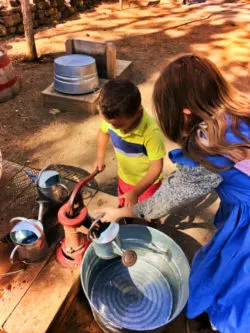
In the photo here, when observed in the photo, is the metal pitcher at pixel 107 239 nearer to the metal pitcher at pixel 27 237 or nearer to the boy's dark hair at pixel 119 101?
the metal pitcher at pixel 27 237

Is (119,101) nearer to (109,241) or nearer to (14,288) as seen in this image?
(109,241)

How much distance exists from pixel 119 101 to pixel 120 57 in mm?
3839

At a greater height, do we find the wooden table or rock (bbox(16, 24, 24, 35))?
rock (bbox(16, 24, 24, 35))

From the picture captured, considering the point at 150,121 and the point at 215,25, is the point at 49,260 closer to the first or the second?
the point at 150,121

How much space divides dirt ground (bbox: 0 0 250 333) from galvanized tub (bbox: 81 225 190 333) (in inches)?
7.2

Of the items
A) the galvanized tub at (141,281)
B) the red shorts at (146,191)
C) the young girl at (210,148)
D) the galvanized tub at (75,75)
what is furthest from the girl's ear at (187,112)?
the galvanized tub at (75,75)

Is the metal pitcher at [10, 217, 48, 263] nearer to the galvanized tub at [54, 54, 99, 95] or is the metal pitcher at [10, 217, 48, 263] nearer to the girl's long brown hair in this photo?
the girl's long brown hair

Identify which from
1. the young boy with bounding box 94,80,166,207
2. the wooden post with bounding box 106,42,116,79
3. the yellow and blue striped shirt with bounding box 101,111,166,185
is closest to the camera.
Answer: the young boy with bounding box 94,80,166,207

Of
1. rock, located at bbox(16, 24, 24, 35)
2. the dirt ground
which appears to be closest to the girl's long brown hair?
the dirt ground

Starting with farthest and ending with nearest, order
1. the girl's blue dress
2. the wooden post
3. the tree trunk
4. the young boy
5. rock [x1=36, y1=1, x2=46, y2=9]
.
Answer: rock [x1=36, y1=1, x2=46, y2=9]
the tree trunk
the wooden post
the young boy
the girl's blue dress

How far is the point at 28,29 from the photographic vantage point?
4379mm

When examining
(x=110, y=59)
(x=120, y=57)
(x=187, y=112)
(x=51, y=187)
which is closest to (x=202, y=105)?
(x=187, y=112)

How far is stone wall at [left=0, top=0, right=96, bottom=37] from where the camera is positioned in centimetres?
545

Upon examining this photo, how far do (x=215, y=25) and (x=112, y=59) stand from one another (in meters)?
3.86
